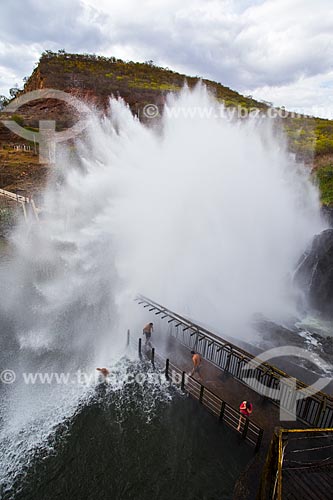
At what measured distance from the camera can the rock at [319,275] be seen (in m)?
18.8

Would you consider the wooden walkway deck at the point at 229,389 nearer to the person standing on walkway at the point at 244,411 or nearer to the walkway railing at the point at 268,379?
the walkway railing at the point at 268,379

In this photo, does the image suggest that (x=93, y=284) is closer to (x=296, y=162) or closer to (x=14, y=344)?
(x=14, y=344)

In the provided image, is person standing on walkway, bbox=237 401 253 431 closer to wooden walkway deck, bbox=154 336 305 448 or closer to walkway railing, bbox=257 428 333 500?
wooden walkway deck, bbox=154 336 305 448

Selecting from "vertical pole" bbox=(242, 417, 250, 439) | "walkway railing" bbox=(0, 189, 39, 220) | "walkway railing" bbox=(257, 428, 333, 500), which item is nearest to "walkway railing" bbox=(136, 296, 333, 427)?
"vertical pole" bbox=(242, 417, 250, 439)

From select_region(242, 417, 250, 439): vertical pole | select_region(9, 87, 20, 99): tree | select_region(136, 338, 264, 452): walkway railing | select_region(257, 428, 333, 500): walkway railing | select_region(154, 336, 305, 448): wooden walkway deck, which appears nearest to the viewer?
select_region(257, 428, 333, 500): walkway railing

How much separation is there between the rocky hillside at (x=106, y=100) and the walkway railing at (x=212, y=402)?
1025 inches

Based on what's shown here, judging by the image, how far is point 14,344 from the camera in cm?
1327

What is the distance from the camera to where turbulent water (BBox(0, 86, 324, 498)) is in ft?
28.5

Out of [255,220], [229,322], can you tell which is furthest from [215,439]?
[255,220]

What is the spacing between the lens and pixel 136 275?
16.6 meters

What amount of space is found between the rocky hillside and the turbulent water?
13636 mm

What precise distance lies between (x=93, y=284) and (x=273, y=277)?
12.9 metres

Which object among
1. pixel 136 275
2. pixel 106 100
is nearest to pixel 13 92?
pixel 106 100

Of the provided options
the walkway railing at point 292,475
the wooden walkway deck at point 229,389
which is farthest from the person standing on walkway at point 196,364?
the walkway railing at point 292,475
